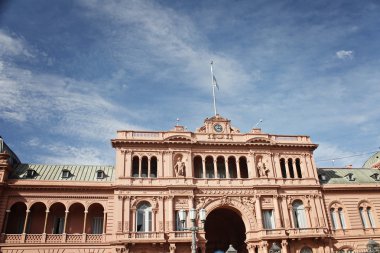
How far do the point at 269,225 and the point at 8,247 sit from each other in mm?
29500

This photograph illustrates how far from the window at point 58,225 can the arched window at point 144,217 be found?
9320 millimetres

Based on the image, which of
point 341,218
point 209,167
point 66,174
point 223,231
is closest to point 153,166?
point 209,167

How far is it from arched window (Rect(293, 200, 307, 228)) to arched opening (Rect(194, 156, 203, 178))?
1253 centimetres

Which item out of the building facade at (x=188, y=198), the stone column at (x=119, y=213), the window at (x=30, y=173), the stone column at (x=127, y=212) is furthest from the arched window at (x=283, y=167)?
the window at (x=30, y=173)

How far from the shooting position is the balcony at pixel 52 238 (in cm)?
3672

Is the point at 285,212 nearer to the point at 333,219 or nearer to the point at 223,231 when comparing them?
the point at 333,219

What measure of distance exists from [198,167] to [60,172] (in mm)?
18075

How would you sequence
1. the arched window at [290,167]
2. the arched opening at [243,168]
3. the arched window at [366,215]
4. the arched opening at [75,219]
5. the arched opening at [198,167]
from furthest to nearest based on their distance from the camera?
the arched window at [290,167], the arched opening at [243,168], the arched window at [366,215], the arched opening at [198,167], the arched opening at [75,219]

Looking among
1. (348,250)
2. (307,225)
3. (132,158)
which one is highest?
(132,158)

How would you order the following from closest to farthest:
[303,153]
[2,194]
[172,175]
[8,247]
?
[8,247], [2,194], [172,175], [303,153]

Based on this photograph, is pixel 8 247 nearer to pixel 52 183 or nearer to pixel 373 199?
pixel 52 183

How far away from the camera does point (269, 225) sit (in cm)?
4078

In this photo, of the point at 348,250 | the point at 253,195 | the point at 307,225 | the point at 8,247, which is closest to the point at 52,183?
the point at 8,247

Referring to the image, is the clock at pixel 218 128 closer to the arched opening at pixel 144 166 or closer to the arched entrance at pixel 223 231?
the arched opening at pixel 144 166
